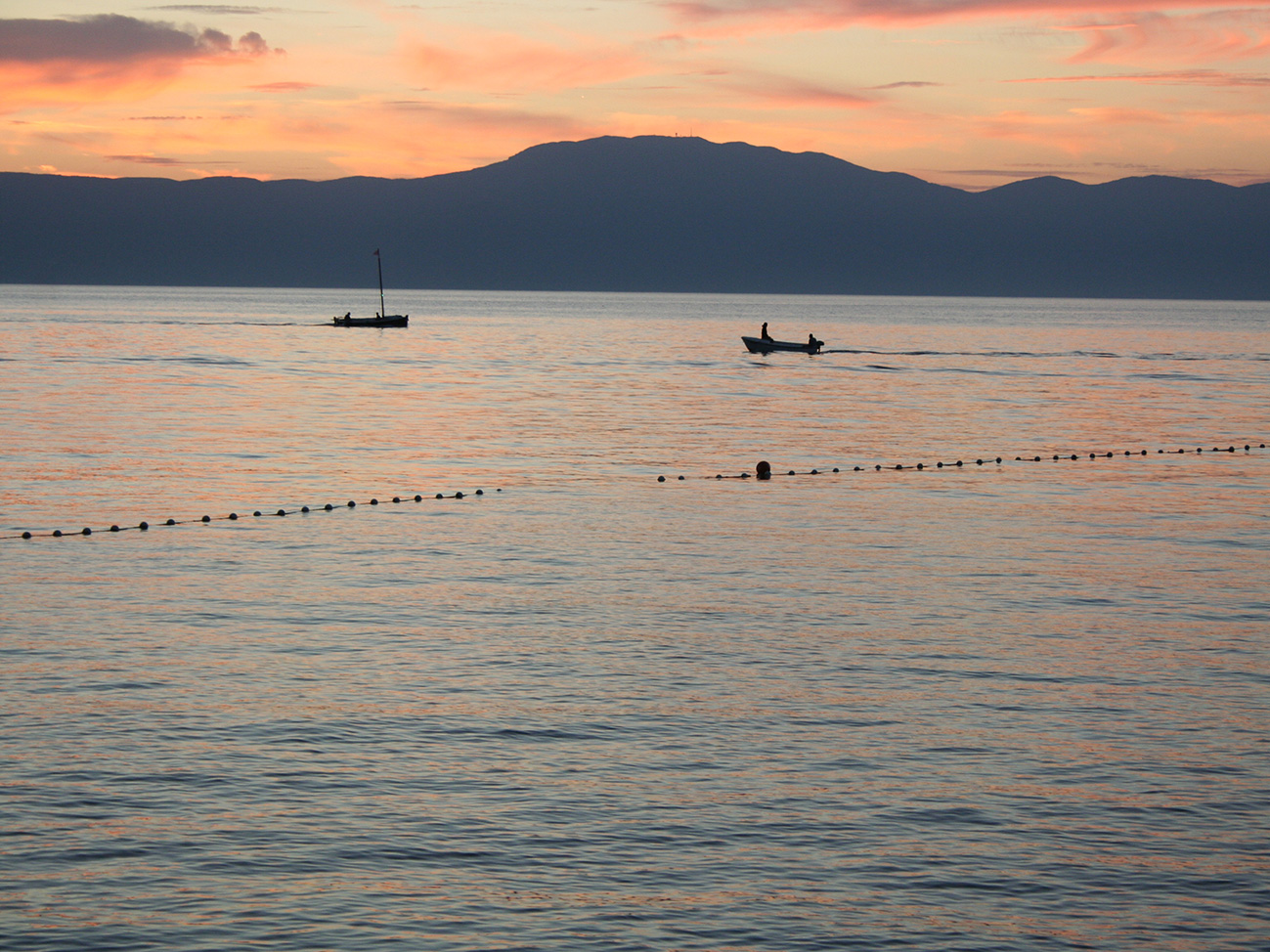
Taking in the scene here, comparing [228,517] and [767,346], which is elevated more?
[767,346]

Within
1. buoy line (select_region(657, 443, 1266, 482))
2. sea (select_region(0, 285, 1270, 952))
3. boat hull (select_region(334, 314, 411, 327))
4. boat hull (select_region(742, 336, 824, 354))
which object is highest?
boat hull (select_region(334, 314, 411, 327))

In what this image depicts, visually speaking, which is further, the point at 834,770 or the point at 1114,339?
the point at 1114,339

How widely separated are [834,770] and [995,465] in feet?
104

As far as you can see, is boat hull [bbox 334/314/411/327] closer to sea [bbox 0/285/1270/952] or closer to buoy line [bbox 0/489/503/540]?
sea [bbox 0/285/1270/952]

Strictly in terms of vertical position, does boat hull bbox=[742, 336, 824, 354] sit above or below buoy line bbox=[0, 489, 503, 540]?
above

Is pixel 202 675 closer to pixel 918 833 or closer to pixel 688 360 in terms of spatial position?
pixel 918 833

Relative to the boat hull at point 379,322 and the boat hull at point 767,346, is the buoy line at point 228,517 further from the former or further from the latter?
the boat hull at point 379,322

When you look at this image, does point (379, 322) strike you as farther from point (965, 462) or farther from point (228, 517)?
point (228, 517)

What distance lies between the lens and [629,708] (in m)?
15.9

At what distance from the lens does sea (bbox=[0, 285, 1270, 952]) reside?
1088 cm

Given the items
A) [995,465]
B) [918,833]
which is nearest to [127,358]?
[995,465]

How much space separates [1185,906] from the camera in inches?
431

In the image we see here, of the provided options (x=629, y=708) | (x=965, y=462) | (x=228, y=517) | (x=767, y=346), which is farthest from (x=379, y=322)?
(x=629, y=708)

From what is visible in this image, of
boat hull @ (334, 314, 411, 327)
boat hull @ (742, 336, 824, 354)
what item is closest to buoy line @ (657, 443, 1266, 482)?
boat hull @ (742, 336, 824, 354)
